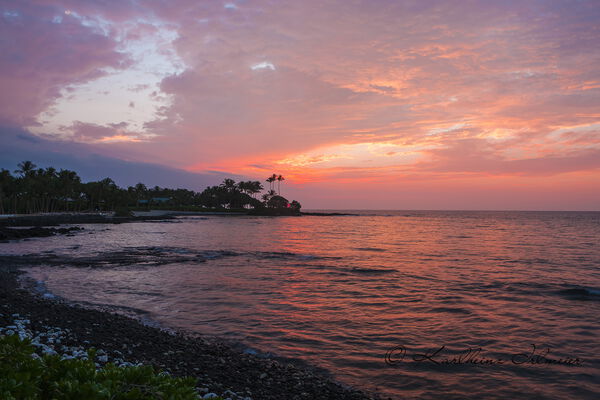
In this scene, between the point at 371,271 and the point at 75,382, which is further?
the point at 371,271

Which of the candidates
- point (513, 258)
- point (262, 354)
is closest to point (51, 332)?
point (262, 354)

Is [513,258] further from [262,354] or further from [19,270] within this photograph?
[19,270]

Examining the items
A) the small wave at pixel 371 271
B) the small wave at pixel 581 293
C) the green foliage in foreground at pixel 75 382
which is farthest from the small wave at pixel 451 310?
the green foliage in foreground at pixel 75 382

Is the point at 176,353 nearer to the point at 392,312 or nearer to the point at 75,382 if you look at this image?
the point at 75,382

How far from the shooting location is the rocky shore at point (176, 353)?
24.9 feet

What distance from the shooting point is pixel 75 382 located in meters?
3.82

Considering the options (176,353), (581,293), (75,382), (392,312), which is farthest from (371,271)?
(75,382)

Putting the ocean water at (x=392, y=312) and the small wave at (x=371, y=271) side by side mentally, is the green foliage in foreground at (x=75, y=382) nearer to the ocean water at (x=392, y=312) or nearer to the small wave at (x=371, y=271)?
the ocean water at (x=392, y=312)

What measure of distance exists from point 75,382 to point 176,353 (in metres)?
5.68

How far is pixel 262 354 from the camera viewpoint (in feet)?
33.6

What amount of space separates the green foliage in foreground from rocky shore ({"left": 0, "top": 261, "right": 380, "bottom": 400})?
248 cm

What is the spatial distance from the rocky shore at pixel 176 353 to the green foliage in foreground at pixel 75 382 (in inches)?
97.6

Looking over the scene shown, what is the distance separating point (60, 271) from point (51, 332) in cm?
1611

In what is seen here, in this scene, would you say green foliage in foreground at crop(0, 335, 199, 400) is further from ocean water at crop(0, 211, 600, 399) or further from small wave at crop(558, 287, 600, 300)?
small wave at crop(558, 287, 600, 300)
